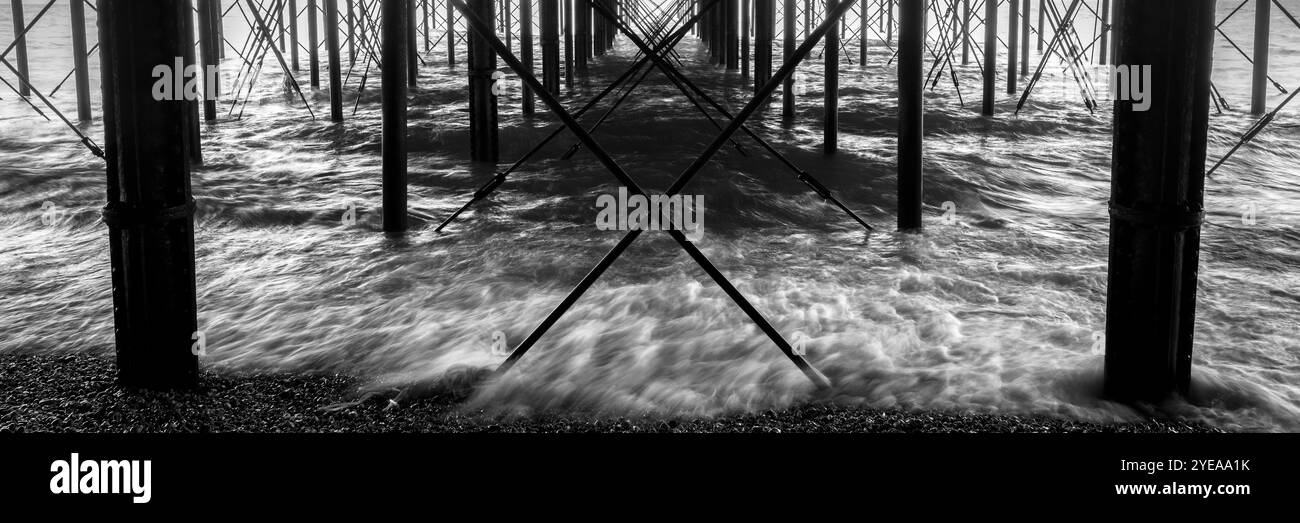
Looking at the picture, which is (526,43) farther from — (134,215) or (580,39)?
(134,215)

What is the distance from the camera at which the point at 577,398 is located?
12.6ft

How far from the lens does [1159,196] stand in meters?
3.15

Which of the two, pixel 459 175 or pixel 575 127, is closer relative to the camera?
pixel 575 127

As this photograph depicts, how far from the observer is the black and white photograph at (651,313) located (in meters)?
2.92

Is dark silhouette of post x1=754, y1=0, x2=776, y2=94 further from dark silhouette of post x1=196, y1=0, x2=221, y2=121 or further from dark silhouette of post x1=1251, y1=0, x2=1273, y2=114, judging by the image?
dark silhouette of post x1=196, y1=0, x2=221, y2=121

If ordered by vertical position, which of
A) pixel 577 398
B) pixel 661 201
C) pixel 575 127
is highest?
pixel 575 127

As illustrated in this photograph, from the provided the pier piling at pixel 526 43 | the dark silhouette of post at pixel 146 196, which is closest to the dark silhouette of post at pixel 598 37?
the pier piling at pixel 526 43

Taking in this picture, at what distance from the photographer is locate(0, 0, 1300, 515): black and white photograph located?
115 inches

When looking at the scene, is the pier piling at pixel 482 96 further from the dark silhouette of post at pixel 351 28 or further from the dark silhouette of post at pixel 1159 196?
the dark silhouette of post at pixel 1159 196

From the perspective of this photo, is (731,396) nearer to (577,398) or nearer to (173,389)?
(577,398)

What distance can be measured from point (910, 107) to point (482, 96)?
440 cm
